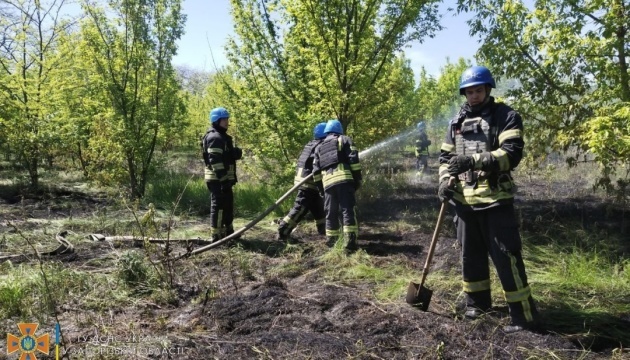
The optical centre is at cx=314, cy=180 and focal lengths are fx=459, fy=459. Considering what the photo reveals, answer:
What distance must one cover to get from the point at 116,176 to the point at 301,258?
624 cm

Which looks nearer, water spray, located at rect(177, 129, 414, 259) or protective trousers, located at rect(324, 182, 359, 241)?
water spray, located at rect(177, 129, 414, 259)

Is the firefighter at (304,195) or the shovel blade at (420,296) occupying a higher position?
the firefighter at (304,195)

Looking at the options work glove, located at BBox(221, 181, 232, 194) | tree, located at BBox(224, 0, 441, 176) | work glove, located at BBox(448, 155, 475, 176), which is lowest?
work glove, located at BBox(221, 181, 232, 194)

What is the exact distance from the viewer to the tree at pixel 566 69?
4812 millimetres

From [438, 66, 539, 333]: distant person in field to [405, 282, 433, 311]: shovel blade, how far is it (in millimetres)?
306

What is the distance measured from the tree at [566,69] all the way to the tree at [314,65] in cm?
157

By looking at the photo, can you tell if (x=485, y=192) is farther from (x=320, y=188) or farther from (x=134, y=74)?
(x=134, y=74)

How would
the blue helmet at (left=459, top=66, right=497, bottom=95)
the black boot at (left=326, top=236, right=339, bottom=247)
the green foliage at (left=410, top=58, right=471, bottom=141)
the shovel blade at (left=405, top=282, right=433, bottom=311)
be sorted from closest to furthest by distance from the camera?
1. the blue helmet at (left=459, top=66, right=497, bottom=95)
2. the shovel blade at (left=405, top=282, right=433, bottom=311)
3. the black boot at (left=326, top=236, right=339, bottom=247)
4. the green foliage at (left=410, top=58, right=471, bottom=141)

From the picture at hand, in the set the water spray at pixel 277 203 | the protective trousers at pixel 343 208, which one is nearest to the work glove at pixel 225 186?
the water spray at pixel 277 203

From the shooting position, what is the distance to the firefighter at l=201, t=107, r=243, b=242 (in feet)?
20.5

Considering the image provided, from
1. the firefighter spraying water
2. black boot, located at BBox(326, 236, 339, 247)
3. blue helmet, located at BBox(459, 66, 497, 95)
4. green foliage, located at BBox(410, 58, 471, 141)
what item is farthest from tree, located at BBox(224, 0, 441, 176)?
green foliage, located at BBox(410, 58, 471, 141)

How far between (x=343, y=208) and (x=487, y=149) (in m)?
2.64

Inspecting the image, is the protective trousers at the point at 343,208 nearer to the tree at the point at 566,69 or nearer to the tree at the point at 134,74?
the tree at the point at 566,69

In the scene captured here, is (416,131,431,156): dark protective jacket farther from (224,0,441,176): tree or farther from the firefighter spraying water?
(224,0,441,176): tree
